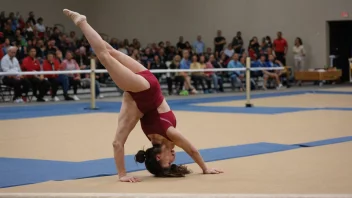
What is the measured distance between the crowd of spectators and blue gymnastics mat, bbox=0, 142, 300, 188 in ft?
31.6

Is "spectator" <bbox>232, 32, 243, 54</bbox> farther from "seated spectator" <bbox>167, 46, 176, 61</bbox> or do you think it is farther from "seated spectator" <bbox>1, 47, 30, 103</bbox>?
"seated spectator" <bbox>1, 47, 30, 103</bbox>

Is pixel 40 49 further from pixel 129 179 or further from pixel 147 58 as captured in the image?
pixel 129 179

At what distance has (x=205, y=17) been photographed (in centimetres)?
2767

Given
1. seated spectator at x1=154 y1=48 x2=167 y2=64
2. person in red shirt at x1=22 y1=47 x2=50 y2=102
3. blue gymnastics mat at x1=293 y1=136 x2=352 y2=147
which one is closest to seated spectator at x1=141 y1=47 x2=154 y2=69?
seated spectator at x1=154 y1=48 x2=167 y2=64

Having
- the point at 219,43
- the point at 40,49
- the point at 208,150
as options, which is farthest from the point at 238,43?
the point at 208,150

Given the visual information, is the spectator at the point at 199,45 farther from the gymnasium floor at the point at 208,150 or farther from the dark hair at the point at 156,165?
the dark hair at the point at 156,165

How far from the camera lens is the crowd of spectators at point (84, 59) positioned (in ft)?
56.3

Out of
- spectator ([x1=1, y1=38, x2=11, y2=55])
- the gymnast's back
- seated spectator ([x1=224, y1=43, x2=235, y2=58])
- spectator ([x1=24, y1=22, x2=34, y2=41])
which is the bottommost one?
seated spectator ([x1=224, y1=43, x2=235, y2=58])

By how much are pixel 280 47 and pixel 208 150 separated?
17811mm

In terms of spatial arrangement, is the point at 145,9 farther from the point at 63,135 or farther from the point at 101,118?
the point at 63,135

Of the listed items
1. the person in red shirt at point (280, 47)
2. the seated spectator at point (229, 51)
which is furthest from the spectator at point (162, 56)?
the person in red shirt at point (280, 47)

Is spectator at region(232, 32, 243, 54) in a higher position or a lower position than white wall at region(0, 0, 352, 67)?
lower

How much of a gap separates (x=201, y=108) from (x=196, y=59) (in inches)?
227

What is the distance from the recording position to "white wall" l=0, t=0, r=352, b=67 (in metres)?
25.8
